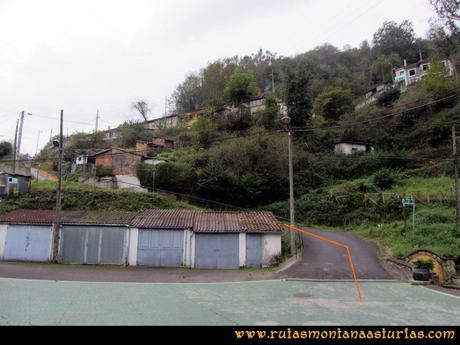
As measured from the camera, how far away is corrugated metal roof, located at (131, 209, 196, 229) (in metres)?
19.9

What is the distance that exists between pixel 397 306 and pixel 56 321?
10.8 m

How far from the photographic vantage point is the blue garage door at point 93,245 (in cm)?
2003

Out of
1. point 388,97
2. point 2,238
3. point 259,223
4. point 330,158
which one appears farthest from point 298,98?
point 2,238

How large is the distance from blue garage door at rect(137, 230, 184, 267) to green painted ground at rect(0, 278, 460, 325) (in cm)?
486

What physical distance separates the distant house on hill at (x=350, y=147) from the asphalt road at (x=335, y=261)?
19151 millimetres

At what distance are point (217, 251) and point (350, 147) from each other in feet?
95.0

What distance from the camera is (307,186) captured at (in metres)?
36.4

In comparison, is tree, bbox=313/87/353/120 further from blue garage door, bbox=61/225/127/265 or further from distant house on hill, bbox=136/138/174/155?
blue garage door, bbox=61/225/127/265

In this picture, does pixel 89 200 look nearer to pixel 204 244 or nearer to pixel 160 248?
pixel 160 248

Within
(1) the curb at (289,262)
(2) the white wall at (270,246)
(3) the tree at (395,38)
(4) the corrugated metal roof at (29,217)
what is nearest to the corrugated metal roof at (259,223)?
(2) the white wall at (270,246)

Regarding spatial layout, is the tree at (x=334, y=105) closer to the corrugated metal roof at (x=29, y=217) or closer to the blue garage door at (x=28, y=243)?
the corrugated metal roof at (x=29, y=217)

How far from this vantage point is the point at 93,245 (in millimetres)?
20266
